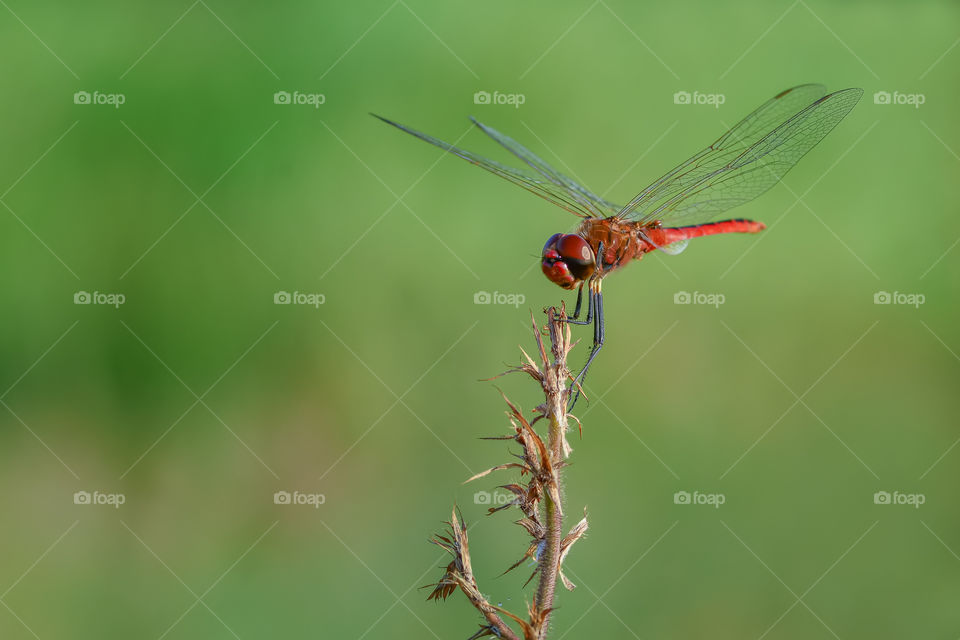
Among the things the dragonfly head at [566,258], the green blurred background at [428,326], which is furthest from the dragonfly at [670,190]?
the green blurred background at [428,326]

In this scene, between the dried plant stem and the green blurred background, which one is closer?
the dried plant stem

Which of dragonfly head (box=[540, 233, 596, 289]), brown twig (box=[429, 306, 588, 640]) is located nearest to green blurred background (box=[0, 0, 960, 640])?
dragonfly head (box=[540, 233, 596, 289])

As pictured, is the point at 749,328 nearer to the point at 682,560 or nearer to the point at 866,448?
the point at 866,448

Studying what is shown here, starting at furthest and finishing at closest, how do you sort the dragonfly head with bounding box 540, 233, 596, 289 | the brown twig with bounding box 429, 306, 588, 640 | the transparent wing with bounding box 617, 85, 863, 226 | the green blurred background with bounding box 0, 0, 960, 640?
the green blurred background with bounding box 0, 0, 960, 640, the transparent wing with bounding box 617, 85, 863, 226, the dragonfly head with bounding box 540, 233, 596, 289, the brown twig with bounding box 429, 306, 588, 640

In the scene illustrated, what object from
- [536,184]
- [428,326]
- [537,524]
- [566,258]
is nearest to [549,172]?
[536,184]

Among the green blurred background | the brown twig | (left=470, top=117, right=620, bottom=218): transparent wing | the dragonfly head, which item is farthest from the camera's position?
the green blurred background

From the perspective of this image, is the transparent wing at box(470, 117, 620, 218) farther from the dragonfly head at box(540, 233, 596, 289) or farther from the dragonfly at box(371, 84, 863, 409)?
the dragonfly head at box(540, 233, 596, 289)

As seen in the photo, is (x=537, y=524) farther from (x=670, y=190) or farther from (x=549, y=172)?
(x=670, y=190)

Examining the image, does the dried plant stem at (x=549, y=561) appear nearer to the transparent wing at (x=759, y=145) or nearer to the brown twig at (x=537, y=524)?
the brown twig at (x=537, y=524)
